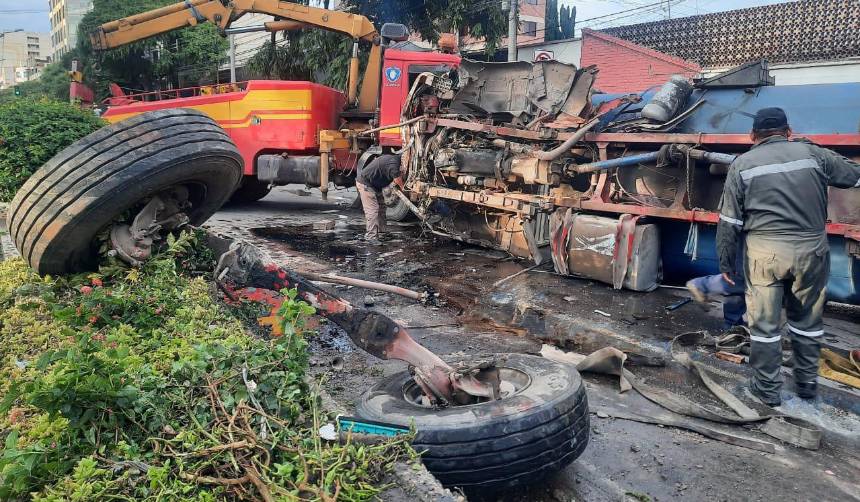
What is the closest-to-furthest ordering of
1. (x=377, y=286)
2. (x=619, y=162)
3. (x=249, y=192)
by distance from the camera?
(x=377, y=286) → (x=619, y=162) → (x=249, y=192)

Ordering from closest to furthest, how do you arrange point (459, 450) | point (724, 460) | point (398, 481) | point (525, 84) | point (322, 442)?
1. point (398, 481)
2. point (322, 442)
3. point (459, 450)
4. point (724, 460)
5. point (525, 84)

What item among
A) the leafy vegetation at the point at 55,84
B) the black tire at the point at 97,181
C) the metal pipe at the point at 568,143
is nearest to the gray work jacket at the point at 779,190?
the metal pipe at the point at 568,143

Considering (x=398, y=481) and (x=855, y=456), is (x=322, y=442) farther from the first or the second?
(x=855, y=456)

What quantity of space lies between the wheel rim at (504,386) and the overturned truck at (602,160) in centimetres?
307

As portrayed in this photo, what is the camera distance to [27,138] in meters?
5.17

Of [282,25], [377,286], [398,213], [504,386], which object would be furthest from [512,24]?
[504,386]

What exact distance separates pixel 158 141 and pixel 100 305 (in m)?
0.91

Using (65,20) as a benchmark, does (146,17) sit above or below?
below

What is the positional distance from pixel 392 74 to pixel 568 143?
394cm

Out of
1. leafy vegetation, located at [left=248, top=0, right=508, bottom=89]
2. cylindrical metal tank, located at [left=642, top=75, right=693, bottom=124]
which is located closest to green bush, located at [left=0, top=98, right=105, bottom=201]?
cylindrical metal tank, located at [left=642, top=75, right=693, bottom=124]

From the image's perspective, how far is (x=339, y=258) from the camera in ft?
23.5

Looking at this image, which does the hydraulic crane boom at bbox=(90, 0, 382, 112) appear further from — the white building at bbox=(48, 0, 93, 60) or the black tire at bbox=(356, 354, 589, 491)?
the white building at bbox=(48, 0, 93, 60)

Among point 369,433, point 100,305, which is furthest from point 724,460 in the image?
point 100,305

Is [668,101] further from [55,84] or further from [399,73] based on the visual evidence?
[55,84]
